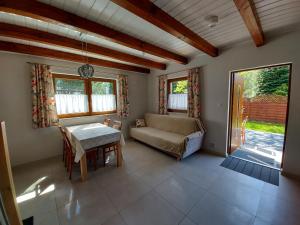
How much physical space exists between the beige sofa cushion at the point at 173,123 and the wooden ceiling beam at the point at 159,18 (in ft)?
5.68

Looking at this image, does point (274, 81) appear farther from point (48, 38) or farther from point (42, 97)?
point (42, 97)

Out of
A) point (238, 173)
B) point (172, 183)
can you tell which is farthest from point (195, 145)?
point (172, 183)

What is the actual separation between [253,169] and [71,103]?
423cm

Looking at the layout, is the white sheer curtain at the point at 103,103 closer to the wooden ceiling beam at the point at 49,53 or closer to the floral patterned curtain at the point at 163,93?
the wooden ceiling beam at the point at 49,53

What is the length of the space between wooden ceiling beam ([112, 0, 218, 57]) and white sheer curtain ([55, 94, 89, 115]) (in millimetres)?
2802

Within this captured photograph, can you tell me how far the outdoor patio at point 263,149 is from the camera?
Result: 285cm

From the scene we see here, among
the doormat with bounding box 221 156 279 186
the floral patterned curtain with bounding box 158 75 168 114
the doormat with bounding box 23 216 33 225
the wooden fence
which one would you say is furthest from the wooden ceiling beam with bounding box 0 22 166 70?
the wooden fence

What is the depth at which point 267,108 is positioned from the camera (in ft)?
18.5

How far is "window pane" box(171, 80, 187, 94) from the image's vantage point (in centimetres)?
384

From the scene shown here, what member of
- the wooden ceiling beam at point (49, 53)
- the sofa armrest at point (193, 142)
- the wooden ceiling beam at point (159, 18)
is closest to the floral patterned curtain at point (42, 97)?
the wooden ceiling beam at point (49, 53)

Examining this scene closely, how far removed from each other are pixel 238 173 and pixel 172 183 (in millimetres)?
1242

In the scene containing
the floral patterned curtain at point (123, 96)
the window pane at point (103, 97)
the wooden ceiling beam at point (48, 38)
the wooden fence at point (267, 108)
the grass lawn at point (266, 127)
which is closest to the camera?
the wooden ceiling beam at point (48, 38)

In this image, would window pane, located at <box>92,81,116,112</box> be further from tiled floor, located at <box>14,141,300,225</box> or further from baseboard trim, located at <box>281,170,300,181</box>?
baseboard trim, located at <box>281,170,300,181</box>

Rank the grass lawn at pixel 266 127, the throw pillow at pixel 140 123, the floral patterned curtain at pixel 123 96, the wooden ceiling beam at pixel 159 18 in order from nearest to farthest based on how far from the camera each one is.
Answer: the wooden ceiling beam at pixel 159 18, the floral patterned curtain at pixel 123 96, the throw pillow at pixel 140 123, the grass lawn at pixel 266 127
